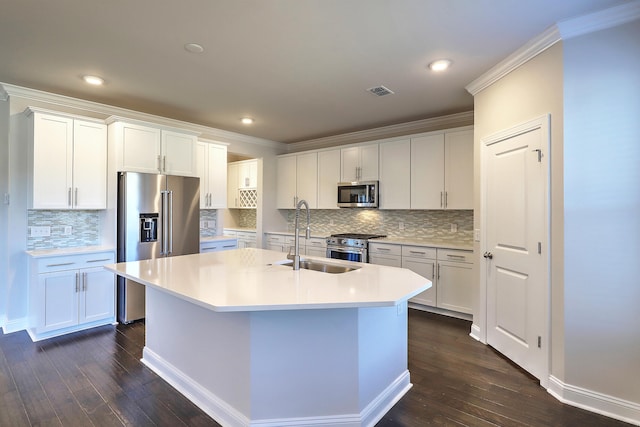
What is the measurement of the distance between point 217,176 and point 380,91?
2735 mm

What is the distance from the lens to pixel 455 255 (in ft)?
12.9

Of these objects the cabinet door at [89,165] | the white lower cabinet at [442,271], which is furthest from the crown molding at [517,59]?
the cabinet door at [89,165]

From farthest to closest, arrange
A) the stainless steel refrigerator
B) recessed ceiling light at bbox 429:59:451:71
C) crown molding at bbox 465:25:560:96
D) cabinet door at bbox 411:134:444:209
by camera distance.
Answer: cabinet door at bbox 411:134:444:209, the stainless steel refrigerator, recessed ceiling light at bbox 429:59:451:71, crown molding at bbox 465:25:560:96

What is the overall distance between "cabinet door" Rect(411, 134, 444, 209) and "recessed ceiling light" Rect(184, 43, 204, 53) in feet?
9.70

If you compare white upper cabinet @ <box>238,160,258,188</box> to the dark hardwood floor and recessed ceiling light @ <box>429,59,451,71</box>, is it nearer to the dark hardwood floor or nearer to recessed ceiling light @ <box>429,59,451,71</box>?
the dark hardwood floor

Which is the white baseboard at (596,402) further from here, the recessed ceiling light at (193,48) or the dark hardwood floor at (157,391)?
the recessed ceiling light at (193,48)

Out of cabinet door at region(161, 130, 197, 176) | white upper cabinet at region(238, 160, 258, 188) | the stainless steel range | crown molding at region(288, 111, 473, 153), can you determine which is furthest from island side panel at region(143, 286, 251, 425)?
white upper cabinet at region(238, 160, 258, 188)

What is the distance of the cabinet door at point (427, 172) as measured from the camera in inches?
169

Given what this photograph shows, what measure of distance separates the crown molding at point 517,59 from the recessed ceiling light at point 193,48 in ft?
8.36

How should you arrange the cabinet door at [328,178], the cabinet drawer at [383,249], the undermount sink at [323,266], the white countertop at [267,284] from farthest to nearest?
the cabinet door at [328,178] < the cabinet drawer at [383,249] < the undermount sink at [323,266] < the white countertop at [267,284]

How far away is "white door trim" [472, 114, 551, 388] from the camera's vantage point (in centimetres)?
242

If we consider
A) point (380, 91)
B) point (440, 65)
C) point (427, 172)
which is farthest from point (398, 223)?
point (440, 65)

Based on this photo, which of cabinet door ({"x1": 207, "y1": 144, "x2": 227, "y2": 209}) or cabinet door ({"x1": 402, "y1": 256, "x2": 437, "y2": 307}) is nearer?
cabinet door ({"x1": 402, "y1": 256, "x2": 437, "y2": 307})

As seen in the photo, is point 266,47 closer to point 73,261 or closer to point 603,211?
point 603,211
